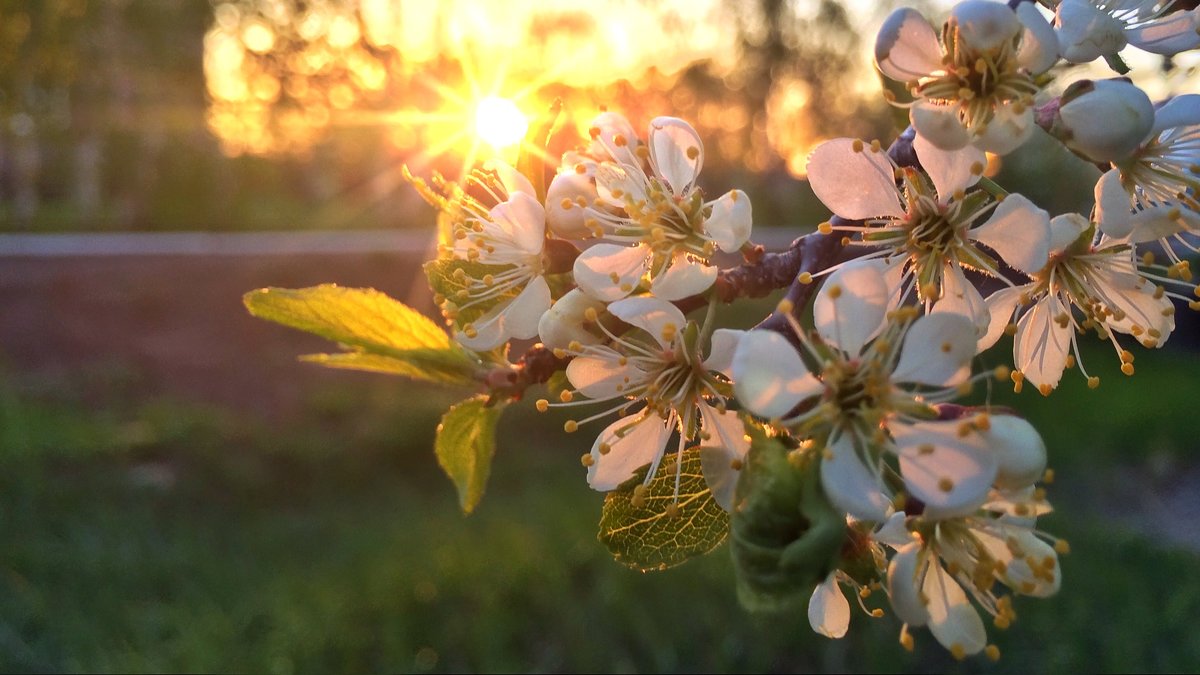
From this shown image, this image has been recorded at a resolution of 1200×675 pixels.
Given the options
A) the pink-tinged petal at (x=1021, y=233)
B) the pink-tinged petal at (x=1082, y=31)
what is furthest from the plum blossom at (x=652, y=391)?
the pink-tinged petal at (x=1082, y=31)

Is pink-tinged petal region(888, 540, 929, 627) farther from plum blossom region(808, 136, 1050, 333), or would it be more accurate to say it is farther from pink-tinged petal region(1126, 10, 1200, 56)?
pink-tinged petal region(1126, 10, 1200, 56)

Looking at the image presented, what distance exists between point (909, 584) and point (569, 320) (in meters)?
0.29

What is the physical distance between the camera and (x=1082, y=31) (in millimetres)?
678

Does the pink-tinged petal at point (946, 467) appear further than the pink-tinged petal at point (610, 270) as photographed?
No

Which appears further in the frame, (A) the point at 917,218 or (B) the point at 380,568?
(B) the point at 380,568

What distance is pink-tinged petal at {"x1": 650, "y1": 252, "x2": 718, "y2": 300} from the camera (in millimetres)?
651

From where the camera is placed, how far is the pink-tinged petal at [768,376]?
0.54 metres

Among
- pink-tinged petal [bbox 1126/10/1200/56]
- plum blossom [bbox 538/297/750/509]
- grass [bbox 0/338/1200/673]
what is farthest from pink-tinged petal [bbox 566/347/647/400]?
grass [bbox 0/338/1200/673]

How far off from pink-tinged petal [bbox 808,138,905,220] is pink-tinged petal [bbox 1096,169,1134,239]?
140mm

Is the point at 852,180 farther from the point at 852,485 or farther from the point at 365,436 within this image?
the point at 365,436

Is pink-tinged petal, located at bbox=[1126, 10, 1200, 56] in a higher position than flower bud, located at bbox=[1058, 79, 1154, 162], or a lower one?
higher

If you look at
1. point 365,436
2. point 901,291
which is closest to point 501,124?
point 901,291

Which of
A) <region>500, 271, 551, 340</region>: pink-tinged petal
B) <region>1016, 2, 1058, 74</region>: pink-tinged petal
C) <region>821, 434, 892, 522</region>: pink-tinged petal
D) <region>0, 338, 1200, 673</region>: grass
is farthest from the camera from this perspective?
<region>0, 338, 1200, 673</region>: grass

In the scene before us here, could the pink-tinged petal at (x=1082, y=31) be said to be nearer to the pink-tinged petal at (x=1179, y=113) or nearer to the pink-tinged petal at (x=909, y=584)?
the pink-tinged petal at (x=1179, y=113)
